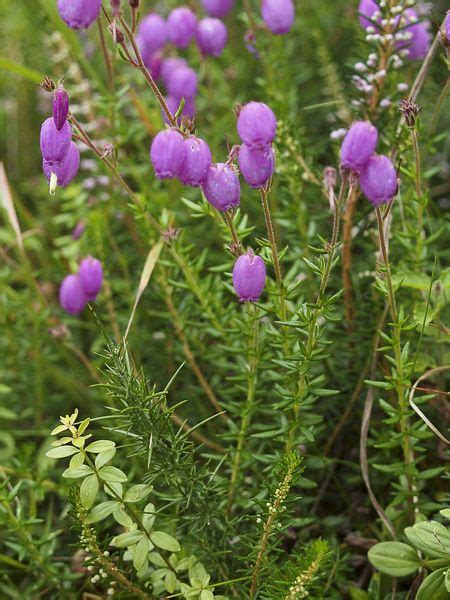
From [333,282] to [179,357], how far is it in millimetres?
873

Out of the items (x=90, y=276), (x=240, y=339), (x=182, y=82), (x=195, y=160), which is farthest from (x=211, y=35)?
(x=195, y=160)

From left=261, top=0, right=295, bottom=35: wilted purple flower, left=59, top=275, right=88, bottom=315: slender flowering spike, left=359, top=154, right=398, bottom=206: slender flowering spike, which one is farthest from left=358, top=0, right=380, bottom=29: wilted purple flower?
left=59, top=275, right=88, bottom=315: slender flowering spike

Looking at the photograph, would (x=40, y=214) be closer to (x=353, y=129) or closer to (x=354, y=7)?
(x=354, y=7)

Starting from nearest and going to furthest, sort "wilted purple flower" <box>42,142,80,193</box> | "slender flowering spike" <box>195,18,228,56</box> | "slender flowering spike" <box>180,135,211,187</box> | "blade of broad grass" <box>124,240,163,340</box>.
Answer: "slender flowering spike" <box>180,135,211,187</box>, "wilted purple flower" <box>42,142,80,193</box>, "blade of broad grass" <box>124,240,163,340</box>, "slender flowering spike" <box>195,18,228,56</box>

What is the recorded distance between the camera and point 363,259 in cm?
389

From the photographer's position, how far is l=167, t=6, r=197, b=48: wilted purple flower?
13.5ft

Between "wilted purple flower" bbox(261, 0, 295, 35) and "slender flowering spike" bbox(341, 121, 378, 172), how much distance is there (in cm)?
177

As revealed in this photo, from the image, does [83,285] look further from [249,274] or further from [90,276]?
[249,274]

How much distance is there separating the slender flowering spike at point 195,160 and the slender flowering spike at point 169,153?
18mm

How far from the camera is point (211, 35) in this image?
409 centimetres

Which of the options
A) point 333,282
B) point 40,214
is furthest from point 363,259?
point 40,214

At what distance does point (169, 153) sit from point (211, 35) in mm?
1888

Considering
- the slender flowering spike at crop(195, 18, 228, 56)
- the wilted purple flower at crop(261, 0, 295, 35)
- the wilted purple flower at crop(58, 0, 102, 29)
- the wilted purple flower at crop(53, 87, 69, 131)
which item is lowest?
the slender flowering spike at crop(195, 18, 228, 56)

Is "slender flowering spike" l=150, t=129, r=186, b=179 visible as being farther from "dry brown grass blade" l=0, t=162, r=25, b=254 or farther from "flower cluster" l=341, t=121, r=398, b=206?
"dry brown grass blade" l=0, t=162, r=25, b=254
